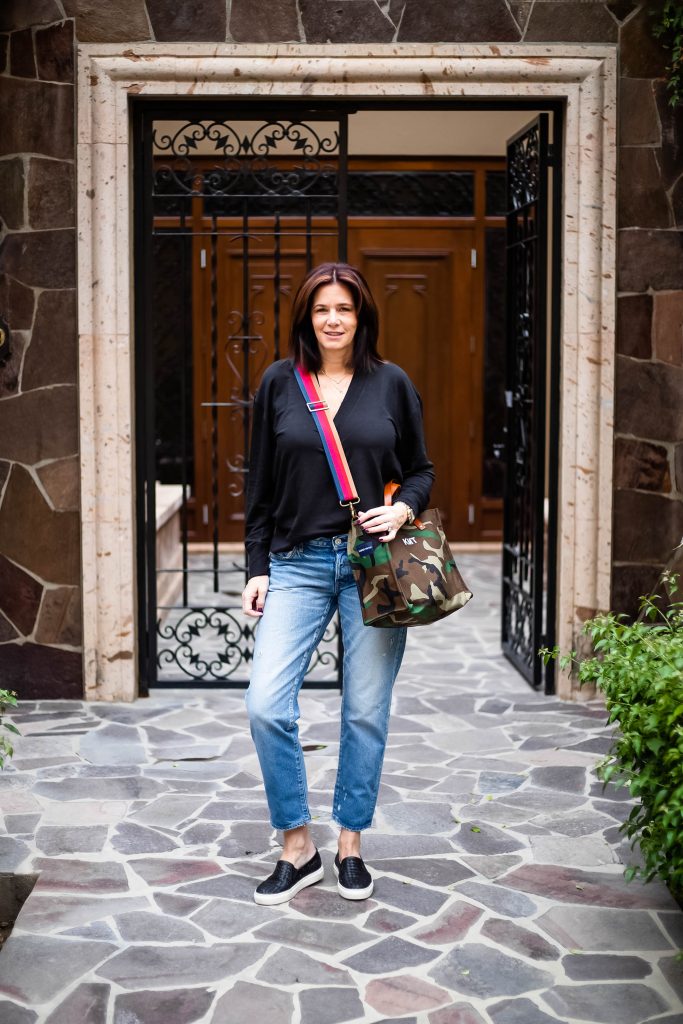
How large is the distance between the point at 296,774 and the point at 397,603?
565 millimetres

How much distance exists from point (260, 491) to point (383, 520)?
41 centimetres

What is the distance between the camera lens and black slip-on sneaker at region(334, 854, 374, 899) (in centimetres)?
329

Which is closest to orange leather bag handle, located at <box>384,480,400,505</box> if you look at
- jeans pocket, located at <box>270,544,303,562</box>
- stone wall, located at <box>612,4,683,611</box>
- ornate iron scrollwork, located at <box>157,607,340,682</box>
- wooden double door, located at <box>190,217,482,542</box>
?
jeans pocket, located at <box>270,544,303,562</box>

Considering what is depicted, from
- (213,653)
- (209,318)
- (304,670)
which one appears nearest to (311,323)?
(304,670)

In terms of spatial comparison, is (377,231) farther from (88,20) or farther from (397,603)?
(397,603)

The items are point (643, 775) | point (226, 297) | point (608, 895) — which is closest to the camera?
point (643, 775)

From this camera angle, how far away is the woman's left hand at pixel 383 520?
9.92ft

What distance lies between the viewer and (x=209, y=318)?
9.34 metres

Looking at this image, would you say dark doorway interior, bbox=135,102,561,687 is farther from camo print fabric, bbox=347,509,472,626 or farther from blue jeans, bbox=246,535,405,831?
camo print fabric, bbox=347,509,472,626

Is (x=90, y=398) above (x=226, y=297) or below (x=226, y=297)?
below

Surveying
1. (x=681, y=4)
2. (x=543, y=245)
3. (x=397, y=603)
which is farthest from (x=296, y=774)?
(x=681, y=4)

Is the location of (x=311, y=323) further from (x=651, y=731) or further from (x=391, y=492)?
(x=651, y=731)

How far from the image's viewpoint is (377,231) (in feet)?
30.8

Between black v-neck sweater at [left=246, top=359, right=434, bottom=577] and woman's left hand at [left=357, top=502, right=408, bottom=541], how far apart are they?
7cm
